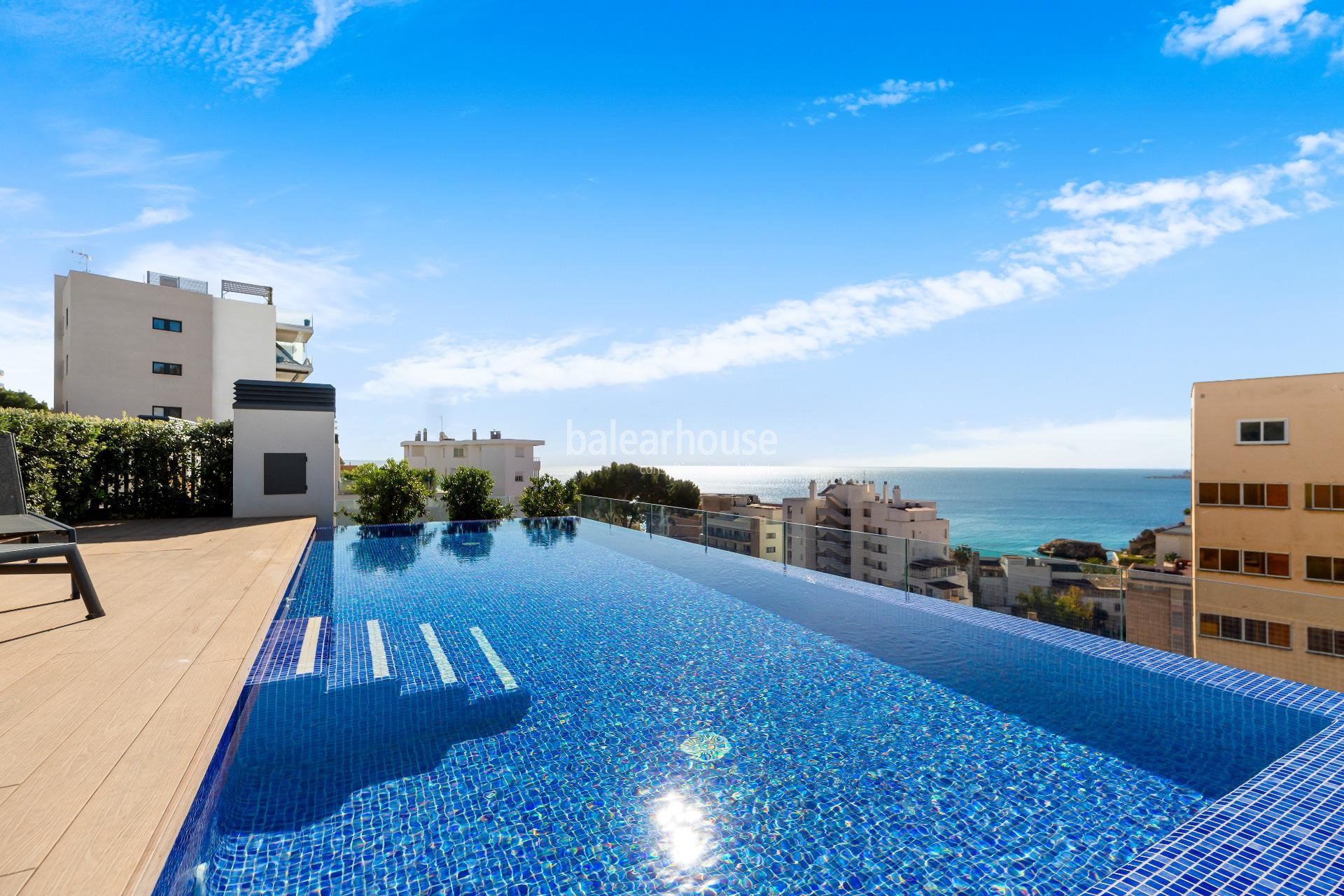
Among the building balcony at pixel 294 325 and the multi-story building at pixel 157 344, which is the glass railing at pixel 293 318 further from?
the multi-story building at pixel 157 344

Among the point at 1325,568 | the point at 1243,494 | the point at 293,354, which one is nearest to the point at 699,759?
the point at 1325,568

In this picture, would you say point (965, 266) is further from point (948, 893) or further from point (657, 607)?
point (948, 893)

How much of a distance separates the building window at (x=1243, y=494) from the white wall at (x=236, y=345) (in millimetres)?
35358

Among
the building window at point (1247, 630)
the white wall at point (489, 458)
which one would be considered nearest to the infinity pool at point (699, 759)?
the building window at point (1247, 630)

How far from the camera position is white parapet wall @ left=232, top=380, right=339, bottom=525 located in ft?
37.2

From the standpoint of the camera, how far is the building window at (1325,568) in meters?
19.2

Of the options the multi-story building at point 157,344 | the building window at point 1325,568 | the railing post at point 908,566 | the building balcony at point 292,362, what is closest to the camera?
the railing post at point 908,566

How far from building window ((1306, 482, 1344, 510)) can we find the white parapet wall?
2921cm

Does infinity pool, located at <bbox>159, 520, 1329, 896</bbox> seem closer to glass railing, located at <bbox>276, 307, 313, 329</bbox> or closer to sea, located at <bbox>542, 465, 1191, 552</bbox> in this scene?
glass railing, located at <bbox>276, 307, 313, 329</bbox>

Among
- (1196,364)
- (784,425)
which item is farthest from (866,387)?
(1196,364)

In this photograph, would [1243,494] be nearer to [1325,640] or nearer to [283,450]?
[1325,640]

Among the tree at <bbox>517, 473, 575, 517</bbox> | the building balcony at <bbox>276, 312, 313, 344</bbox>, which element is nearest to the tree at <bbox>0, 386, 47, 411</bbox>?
the building balcony at <bbox>276, 312, 313, 344</bbox>

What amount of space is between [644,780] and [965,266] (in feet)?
78.8

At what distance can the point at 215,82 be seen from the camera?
10492 millimetres
